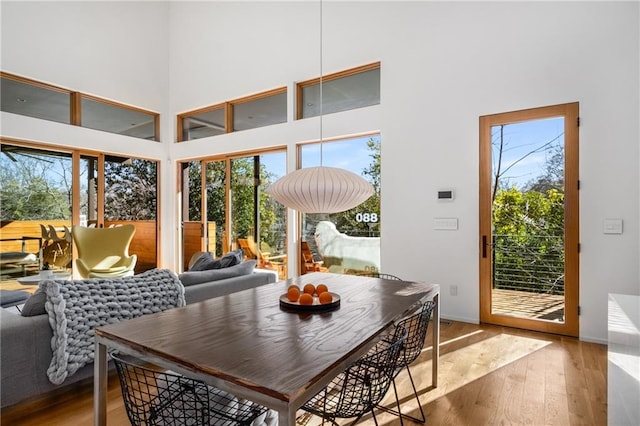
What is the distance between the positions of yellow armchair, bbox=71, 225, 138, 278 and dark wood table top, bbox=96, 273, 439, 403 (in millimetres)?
3719

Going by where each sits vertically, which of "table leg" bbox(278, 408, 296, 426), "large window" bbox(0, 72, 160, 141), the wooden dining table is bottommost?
"table leg" bbox(278, 408, 296, 426)

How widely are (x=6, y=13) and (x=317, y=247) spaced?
532 centimetres

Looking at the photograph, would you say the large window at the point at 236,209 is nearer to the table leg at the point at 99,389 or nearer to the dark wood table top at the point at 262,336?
the dark wood table top at the point at 262,336

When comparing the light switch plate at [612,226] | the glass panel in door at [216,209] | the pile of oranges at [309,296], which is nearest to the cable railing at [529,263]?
the light switch plate at [612,226]

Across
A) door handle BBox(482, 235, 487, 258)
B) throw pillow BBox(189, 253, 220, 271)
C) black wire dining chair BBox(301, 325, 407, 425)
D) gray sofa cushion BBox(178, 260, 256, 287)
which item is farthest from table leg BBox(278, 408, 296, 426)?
door handle BBox(482, 235, 487, 258)

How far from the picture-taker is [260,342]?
4.61 ft

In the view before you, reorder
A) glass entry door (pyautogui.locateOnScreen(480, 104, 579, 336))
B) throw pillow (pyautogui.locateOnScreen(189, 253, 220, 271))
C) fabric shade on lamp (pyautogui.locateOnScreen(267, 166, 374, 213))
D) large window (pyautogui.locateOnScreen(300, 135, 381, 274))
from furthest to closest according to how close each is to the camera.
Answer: large window (pyautogui.locateOnScreen(300, 135, 381, 274))
glass entry door (pyautogui.locateOnScreen(480, 104, 579, 336))
throw pillow (pyautogui.locateOnScreen(189, 253, 220, 271))
fabric shade on lamp (pyautogui.locateOnScreen(267, 166, 374, 213))

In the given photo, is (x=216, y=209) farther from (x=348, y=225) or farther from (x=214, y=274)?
(x=214, y=274)

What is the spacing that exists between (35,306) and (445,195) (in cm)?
381

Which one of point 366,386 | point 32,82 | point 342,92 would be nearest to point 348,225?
point 342,92

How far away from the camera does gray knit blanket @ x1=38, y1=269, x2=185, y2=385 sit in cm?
209

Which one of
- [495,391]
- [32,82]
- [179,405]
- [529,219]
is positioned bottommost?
[495,391]

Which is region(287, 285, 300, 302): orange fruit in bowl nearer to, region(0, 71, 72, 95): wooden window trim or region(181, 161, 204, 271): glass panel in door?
region(181, 161, 204, 271): glass panel in door

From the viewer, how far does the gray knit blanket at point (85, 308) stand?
2.09m
